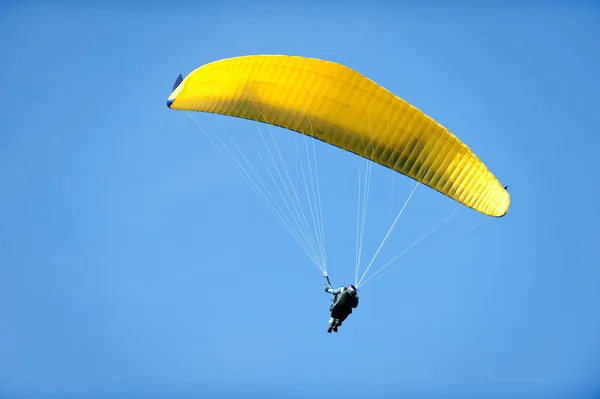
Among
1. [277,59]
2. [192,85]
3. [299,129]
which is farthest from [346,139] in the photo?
[192,85]

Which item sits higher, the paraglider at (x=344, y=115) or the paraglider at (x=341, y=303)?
the paraglider at (x=344, y=115)

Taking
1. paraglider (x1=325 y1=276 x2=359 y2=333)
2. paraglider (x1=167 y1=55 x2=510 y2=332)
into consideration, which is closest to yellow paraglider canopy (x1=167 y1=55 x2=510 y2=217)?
paraglider (x1=167 y1=55 x2=510 y2=332)

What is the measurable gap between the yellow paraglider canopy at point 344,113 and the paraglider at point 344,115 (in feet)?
0.07

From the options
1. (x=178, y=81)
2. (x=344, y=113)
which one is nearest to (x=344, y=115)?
Answer: (x=344, y=113)

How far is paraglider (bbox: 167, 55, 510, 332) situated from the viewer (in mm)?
18406

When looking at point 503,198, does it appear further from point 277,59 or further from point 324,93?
point 277,59

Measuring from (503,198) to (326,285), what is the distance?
4648mm

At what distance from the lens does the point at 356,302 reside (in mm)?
18219

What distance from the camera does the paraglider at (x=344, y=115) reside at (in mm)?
18406

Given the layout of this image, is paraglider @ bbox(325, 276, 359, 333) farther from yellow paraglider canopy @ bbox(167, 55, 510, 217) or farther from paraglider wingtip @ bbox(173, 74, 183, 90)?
paraglider wingtip @ bbox(173, 74, 183, 90)

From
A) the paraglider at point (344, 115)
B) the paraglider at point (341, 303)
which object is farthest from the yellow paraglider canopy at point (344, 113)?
the paraglider at point (341, 303)

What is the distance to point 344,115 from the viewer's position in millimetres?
18969

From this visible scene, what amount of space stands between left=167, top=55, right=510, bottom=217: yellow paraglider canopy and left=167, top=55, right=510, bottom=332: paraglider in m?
0.02

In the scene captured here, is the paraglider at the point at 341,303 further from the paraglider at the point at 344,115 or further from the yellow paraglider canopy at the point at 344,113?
the yellow paraglider canopy at the point at 344,113
